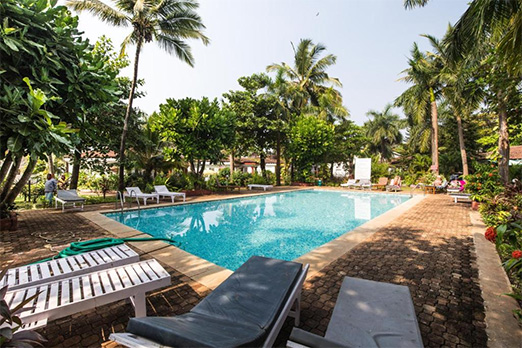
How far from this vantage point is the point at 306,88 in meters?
24.8

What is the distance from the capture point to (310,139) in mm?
22125

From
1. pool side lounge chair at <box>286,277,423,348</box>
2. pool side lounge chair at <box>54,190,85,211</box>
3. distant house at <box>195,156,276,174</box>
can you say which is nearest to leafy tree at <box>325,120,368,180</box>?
distant house at <box>195,156,276,174</box>

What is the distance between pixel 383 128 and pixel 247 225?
3541 cm

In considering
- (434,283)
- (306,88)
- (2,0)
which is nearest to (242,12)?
(2,0)

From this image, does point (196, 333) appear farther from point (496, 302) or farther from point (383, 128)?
point (383, 128)

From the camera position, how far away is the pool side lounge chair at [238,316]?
1.46 meters

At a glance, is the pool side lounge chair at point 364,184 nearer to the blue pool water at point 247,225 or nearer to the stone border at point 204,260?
the blue pool water at point 247,225

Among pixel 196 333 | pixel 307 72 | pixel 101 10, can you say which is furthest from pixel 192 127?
pixel 307 72

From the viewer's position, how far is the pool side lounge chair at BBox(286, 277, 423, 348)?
1.74 meters

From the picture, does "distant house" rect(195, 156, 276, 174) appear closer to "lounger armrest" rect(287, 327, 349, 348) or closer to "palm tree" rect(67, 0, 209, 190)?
"palm tree" rect(67, 0, 209, 190)

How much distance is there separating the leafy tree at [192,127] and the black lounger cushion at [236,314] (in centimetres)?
1264

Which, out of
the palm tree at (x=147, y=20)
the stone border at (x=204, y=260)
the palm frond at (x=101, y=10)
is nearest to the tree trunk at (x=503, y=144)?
the stone border at (x=204, y=260)

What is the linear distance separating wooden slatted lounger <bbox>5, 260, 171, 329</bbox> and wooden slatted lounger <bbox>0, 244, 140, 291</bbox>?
35cm

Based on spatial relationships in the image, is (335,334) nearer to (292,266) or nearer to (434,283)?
(292,266)
